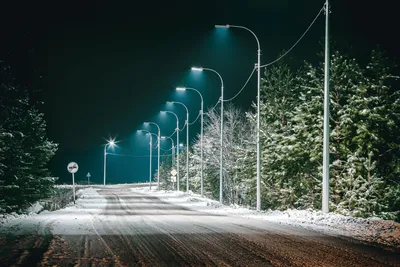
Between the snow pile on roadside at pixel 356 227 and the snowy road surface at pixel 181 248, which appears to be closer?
the snowy road surface at pixel 181 248

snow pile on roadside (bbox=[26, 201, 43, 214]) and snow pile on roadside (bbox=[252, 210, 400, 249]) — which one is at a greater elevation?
snow pile on roadside (bbox=[252, 210, 400, 249])

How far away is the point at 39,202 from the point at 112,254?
32498mm

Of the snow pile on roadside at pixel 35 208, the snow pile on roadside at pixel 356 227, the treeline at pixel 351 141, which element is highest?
the treeline at pixel 351 141

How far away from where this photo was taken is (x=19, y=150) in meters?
28.4

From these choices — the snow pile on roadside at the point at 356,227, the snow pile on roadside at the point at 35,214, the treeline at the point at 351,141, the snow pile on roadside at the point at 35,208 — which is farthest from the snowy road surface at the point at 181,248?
the snow pile on roadside at the point at 35,208

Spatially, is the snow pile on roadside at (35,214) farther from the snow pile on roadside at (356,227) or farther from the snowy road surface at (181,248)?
the snow pile on roadside at (356,227)

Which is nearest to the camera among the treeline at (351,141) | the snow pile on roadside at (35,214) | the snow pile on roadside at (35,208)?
the snow pile on roadside at (35,214)

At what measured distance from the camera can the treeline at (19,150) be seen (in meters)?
21.8

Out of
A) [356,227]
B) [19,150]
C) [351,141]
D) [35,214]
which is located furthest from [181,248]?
[19,150]

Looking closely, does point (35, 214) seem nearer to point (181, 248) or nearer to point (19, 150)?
point (19, 150)

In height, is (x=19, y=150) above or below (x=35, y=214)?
above

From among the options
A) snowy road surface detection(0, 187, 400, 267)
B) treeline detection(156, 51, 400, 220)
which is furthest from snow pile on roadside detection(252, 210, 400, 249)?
treeline detection(156, 51, 400, 220)

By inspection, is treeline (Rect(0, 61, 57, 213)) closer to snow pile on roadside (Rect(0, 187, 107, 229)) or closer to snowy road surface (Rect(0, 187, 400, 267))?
snow pile on roadside (Rect(0, 187, 107, 229))

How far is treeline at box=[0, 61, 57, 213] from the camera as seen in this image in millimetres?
21781
